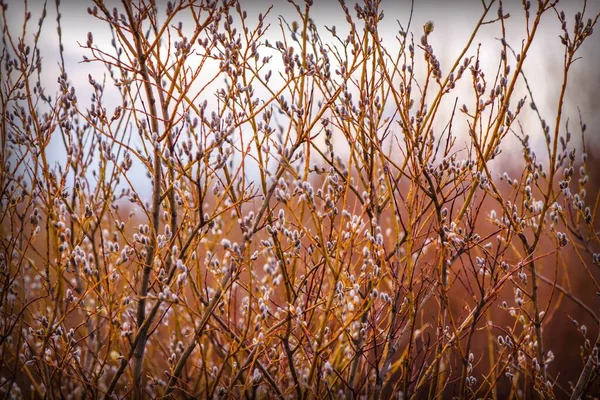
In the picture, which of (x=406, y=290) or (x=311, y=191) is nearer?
(x=311, y=191)

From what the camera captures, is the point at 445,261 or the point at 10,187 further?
the point at 10,187

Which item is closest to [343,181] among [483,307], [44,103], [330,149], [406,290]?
[330,149]

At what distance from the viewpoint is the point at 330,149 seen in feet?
6.63

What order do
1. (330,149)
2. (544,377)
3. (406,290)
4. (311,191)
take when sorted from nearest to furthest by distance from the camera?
(311,191) < (406,290) < (330,149) < (544,377)

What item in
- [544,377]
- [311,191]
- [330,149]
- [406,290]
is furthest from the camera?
[544,377]

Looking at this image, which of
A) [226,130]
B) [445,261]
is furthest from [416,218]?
[226,130]

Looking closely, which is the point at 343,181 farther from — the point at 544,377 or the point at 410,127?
the point at 544,377

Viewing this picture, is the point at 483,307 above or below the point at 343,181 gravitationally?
below

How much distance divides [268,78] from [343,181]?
0.57 meters

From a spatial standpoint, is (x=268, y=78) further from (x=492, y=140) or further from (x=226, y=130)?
(x=492, y=140)

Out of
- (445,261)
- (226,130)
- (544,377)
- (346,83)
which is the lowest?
(544,377)

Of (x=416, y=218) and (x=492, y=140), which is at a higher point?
(x=492, y=140)

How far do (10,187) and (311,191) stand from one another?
1.47 m

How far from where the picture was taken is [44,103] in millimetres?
2223
